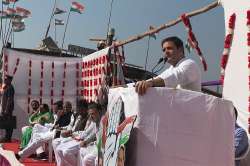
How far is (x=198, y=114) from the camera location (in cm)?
236

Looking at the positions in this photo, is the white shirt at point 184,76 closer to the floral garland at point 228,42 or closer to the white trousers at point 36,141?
the floral garland at point 228,42

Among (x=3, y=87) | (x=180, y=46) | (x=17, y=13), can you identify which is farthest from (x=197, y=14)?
(x=17, y=13)

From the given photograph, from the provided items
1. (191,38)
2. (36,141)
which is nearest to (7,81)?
(36,141)

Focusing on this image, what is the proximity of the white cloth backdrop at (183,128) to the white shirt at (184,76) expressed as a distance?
179 millimetres

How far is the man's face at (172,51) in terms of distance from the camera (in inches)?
106

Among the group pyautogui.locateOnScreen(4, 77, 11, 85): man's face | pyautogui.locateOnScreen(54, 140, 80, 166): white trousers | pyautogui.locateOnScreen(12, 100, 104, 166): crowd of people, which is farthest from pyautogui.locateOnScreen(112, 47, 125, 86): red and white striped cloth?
pyautogui.locateOnScreen(4, 77, 11, 85): man's face

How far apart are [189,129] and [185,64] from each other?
438 millimetres

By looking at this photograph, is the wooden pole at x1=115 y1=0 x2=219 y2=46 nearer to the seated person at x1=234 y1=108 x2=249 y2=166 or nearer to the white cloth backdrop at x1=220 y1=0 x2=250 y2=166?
the white cloth backdrop at x1=220 y1=0 x2=250 y2=166

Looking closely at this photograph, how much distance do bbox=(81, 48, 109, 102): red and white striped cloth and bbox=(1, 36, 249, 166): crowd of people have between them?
1.09 meters

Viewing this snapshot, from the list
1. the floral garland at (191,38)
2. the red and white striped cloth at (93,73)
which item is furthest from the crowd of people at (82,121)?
the floral garland at (191,38)

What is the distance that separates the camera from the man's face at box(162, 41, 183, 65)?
2.68m

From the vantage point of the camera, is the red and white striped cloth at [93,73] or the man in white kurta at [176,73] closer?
the man in white kurta at [176,73]

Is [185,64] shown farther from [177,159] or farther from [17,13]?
[17,13]

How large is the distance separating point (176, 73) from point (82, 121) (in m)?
3.39
